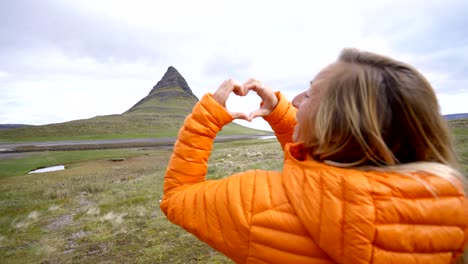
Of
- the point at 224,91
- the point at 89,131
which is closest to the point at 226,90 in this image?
the point at 224,91

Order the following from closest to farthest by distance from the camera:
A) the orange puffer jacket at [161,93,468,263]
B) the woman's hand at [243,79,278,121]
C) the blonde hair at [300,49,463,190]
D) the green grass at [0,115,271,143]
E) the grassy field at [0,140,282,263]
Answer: the orange puffer jacket at [161,93,468,263] → the blonde hair at [300,49,463,190] → the woman's hand at [243,79,278,121] → the grassy field at [0,140,282,263] → the green grass at [0,115,271,143]

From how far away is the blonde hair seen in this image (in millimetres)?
1295

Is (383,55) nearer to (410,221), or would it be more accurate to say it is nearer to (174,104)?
(410,221)

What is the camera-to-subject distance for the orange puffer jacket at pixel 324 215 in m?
1.18

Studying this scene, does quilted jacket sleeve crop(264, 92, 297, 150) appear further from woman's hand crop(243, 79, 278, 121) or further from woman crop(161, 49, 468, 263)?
woman crop(161, 49, 468, 263)

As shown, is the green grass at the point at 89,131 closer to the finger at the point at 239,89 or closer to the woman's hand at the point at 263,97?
the woman's hand at the point at 263,97

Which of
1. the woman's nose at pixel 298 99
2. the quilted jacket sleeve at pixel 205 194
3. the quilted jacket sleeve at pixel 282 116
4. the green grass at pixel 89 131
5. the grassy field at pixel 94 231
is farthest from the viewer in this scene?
the green grass at pixel 89 131

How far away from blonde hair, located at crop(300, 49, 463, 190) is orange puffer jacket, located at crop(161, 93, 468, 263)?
0.36ft

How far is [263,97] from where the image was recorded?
219 centimetres

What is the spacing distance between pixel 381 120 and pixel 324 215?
0.50 meters

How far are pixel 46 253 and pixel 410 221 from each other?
744cm

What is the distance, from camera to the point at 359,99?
1.33 m

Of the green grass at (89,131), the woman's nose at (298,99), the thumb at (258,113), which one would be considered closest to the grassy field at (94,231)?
the thumb at (258,113)

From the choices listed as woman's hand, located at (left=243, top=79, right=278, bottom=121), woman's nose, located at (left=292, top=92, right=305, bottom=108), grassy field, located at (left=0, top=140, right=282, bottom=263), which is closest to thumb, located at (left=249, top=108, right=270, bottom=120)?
woman's hand, located at (left=243, top=79, right=278, bottom=121)
